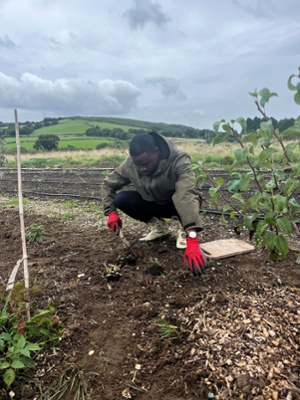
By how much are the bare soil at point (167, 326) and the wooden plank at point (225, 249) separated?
0.21 feet

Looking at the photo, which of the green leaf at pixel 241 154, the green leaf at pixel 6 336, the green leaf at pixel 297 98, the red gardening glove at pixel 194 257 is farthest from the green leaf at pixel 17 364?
the green leaf at pixel 297 98

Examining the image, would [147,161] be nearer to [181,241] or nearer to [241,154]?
[181,241]

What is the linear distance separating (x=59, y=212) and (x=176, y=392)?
169 inches

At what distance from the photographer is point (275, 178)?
74.8 inches

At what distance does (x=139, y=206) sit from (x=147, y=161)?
0.73m

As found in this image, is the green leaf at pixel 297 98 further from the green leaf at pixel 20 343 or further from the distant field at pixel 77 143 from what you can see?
the distant field at pixel 77 143

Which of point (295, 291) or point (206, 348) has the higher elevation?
point (295, 291)

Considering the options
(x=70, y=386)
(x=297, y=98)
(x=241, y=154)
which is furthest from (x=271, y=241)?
(x=70, y=386)

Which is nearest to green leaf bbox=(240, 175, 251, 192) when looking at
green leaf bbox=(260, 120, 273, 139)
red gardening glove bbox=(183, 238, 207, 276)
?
green leaf bbox=(260, 120, 273, 139)

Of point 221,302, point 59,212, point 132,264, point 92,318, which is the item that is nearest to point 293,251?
point 221,302

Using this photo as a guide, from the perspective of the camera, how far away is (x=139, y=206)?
3.66 meters

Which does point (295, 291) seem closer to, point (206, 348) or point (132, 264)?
point (206, 348)

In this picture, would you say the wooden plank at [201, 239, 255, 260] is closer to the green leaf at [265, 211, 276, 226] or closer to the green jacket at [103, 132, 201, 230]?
the green jacket at [103, 132, 201, 230]

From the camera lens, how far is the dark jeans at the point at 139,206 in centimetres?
362
